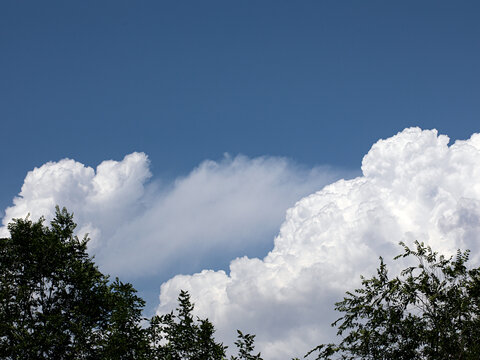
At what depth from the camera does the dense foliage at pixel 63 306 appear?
21.3 metres

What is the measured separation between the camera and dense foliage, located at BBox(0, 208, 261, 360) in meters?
21.3

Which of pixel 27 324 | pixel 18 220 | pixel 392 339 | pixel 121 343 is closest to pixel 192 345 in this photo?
pixel 121 343

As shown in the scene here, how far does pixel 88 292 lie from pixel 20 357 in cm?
575

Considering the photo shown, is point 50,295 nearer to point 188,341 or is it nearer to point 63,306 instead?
point 63,306

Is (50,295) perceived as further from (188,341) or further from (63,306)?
(188,341)

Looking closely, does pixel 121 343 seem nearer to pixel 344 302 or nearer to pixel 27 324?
pixel 344 302

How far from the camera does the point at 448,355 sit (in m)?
17.2

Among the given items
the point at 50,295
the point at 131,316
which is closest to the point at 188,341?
the point at 131,316

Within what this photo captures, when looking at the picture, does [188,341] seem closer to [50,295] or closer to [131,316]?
[131,316]

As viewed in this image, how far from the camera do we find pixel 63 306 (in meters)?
31.5

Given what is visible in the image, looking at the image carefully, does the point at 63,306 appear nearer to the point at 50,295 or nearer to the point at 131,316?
the point at 50,295

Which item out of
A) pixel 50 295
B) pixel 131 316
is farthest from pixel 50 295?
pixel 131 316

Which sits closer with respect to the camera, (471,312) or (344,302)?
(471,312)

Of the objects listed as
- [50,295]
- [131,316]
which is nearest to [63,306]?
[50,295]
